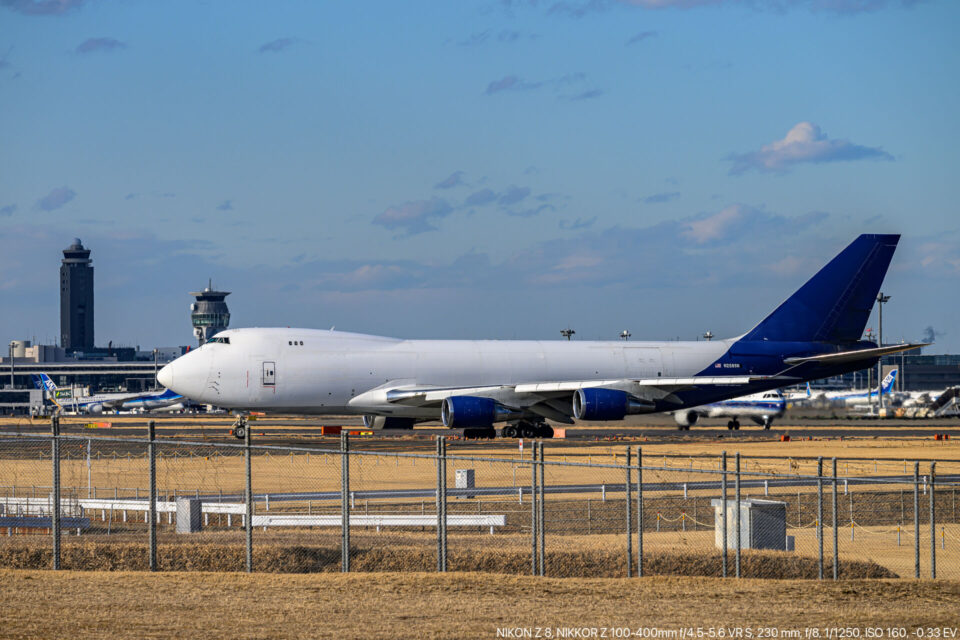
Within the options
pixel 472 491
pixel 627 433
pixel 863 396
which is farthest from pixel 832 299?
pixel 863 396

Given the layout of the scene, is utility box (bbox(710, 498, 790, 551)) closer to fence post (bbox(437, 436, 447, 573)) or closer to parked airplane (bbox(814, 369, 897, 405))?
fence post (bbox(437, 436, 447, 573))

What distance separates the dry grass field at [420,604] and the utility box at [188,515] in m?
6.21

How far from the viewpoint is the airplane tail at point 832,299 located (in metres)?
57.6

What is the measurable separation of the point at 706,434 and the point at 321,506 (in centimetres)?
3764

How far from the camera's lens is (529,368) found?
5366 centimetres

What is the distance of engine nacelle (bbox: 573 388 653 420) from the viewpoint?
50.0 m

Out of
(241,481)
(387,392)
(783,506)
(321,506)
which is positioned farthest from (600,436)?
(783,506)

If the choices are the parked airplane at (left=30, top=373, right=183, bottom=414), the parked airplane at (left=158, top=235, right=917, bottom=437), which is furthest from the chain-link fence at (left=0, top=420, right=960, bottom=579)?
the parked airplane at (left=30, top=373, right=183, bottom=414)

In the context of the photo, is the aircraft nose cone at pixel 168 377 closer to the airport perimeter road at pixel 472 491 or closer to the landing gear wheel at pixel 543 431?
the landing gear wheel at pixel 543 431

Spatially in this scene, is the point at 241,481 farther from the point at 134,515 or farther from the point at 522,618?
the point at 522,618

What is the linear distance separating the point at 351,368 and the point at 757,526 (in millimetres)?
30850

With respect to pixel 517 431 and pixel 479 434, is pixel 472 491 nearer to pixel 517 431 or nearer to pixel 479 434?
pixel 479 434

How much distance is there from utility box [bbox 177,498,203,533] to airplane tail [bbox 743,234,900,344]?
38.9 m

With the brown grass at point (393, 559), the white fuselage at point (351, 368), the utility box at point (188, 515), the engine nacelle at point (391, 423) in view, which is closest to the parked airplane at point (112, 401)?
the engine nacelle at point (391, 423)
